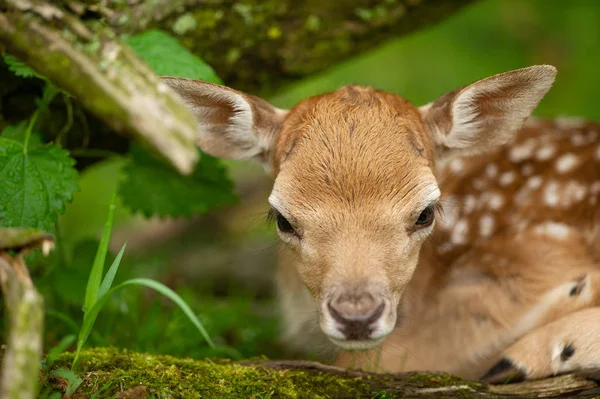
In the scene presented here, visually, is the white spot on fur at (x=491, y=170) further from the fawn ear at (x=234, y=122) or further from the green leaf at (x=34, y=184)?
the green leaf at (x=34, y=184)

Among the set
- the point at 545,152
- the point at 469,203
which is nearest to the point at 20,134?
the point at 469,203

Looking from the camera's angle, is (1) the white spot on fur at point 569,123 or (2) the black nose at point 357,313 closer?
(2) the black nose at point 357,313

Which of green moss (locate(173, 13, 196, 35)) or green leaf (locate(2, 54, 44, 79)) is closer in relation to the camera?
green leaf (locate(2, 54, 44, 79))

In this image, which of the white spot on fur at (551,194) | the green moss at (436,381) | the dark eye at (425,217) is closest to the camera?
the green moss at (436,381)

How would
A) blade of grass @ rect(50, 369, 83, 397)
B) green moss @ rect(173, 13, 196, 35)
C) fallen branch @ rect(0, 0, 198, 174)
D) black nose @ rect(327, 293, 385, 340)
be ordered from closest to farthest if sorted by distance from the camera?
fallen branch @ rect(0, 0, 198, 174) → blade of grass @ rect(50, 369, 83, 397) → black nose @ rect(327, 293, 385, 340) → green moss @ rect(173, 13, 196, 35)

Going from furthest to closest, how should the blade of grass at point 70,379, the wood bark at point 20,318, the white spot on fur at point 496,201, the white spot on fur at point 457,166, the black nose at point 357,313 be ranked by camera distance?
the white spot on fur at point 457,166 < the white spot on fur at point 496,201 < the black nose at point 357,313 < the blade of grass at point 70,379 < the wood bark at point 20,318

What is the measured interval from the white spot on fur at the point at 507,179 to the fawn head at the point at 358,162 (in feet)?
2.78

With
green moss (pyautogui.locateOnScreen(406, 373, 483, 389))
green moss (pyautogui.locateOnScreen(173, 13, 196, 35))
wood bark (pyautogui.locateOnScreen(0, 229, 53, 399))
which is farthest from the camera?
green moss (pyautogui.locateOnScreen(173, 13, 196, 35))

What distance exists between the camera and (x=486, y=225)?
3949 mm

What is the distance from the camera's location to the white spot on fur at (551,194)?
3.87 metres

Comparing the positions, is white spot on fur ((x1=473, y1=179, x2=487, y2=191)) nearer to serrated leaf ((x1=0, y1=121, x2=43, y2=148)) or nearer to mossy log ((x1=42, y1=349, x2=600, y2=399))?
mossy log ((x1=42, y1=349, x2=600, y2=399))

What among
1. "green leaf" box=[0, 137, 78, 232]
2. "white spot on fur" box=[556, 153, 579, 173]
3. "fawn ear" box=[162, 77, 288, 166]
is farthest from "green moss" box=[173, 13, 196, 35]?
"white spot on fur" box=[556, 153, 579, 173]

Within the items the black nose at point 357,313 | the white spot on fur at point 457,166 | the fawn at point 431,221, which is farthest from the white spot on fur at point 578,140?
the black nose at point 357,313

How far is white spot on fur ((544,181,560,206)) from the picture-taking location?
152 inches
